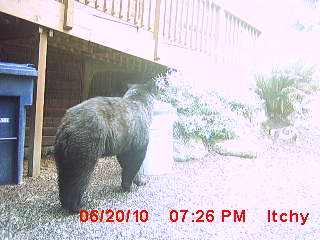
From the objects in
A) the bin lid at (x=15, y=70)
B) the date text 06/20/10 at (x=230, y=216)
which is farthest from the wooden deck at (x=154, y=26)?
the date text 06/20/10 at (x=230, y=216)

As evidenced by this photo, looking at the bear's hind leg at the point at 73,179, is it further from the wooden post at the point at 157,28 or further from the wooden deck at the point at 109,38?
the wooden post at the point at 157,28

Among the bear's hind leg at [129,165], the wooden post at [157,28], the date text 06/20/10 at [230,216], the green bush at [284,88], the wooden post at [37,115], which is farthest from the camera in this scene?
the green bush at [284,88]

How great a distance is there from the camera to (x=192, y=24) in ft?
25.5

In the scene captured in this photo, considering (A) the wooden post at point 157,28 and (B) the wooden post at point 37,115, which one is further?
(A) the wooden post at point 157,28

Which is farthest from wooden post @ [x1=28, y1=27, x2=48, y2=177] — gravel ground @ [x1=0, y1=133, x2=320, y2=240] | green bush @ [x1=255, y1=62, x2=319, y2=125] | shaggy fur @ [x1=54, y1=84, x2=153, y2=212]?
green bush @ [x1=255, y1=62, x2=319, y2=125]

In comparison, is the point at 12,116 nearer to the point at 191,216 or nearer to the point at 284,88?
the point at 191,216

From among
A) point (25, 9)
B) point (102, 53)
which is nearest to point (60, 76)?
point (102, 53)

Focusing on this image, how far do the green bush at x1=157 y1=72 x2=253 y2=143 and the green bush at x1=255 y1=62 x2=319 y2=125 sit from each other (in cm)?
173

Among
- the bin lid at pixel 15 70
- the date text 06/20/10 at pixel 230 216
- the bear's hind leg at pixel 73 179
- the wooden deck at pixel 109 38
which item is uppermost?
the wooden deck at pixel 109 38

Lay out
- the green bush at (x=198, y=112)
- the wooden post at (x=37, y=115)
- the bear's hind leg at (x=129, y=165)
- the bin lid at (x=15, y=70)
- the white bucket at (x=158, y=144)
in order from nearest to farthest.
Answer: the bin lid at (x=15, y=70) < the bear's hind leg at (x=129, y=165) < the wooden post at (x=37, y=115) < the white bucket at (x=158, y=144) < the green bush at (x=198, y=112)

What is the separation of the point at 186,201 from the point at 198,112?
2686mm

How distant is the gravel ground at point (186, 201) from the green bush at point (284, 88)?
2.06m

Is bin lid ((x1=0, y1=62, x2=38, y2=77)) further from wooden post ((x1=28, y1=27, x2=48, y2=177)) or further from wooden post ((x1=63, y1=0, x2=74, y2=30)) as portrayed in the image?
wooden post ((x1=63, y1=0, x2=74, y2=30))

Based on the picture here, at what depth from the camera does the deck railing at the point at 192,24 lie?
21.6 feet
